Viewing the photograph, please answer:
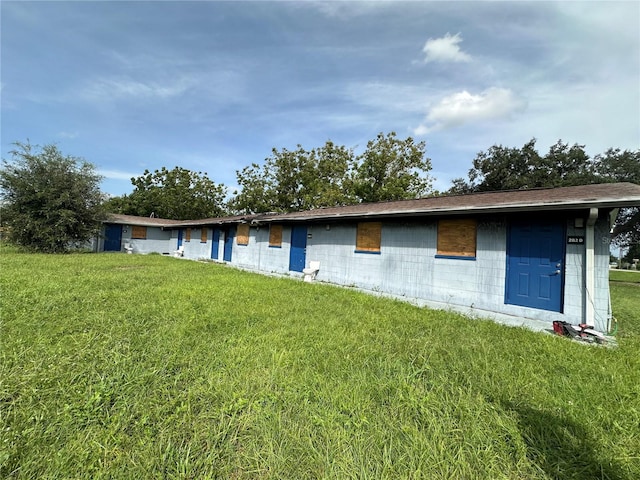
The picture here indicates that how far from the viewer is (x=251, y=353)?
131 inches

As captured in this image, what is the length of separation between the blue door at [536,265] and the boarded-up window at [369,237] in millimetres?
3438

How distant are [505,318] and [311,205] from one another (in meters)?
20.8

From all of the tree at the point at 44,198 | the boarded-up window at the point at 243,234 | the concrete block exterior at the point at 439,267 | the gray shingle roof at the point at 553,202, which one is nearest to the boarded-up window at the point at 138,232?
the tree at the point at 44,198

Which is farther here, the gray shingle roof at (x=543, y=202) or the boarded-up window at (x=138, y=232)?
the boarded-up window at (x=138, y=232)

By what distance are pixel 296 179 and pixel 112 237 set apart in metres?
15.5

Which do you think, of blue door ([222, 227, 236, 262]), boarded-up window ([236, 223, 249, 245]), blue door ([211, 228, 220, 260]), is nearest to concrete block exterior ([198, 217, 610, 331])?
boarded-up window ([236, 223, 249, 245])

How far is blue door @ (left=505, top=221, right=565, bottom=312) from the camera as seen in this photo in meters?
5.51

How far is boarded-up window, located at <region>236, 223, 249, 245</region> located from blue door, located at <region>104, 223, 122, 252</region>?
11.8 m

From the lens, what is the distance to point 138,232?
21953mm

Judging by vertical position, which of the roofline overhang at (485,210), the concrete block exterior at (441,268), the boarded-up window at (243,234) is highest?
the roofline overhang at (485,210)

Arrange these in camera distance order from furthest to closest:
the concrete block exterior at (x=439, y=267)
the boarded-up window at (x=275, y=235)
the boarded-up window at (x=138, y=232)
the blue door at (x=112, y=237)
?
the boarded-up window at (x=138, y=232) → the blue door at (x=112, y=237) → the boarded-up window at (x=275, y=235) → the concrete block exterior at (x=439, y=267)

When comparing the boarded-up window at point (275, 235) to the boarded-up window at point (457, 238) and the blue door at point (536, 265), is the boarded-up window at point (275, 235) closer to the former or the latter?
the boarded-up window at point (457, 238)

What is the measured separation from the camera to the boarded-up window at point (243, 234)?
14.7m

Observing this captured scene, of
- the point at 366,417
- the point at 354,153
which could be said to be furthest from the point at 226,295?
the point at 354,153
